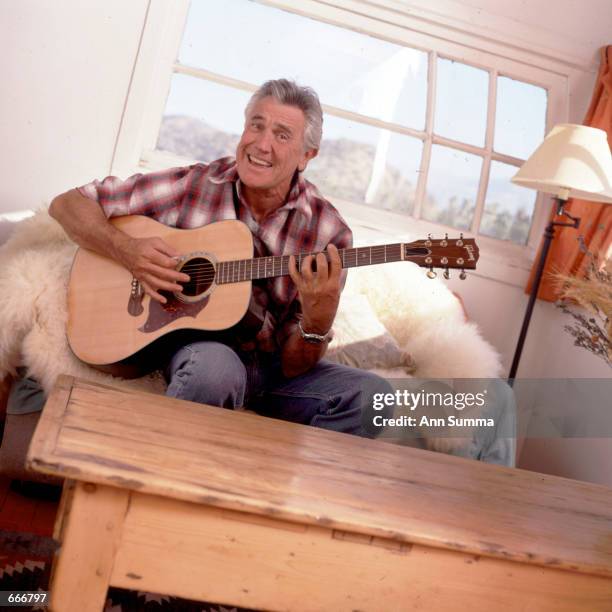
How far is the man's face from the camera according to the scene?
89.6 inches

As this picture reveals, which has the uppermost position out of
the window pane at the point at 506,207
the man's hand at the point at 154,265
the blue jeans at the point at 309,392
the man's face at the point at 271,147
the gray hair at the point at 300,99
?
the window pane at the point at 506,207

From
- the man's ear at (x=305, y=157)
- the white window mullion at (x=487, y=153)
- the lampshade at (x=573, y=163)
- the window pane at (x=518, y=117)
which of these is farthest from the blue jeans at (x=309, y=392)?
the window pane at (x=518, y=117)

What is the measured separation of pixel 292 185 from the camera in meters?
2.38

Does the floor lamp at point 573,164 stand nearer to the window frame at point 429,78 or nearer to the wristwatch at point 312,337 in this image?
the window frame at point 429,78

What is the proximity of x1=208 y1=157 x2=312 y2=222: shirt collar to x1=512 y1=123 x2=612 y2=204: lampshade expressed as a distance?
1168 millimetres

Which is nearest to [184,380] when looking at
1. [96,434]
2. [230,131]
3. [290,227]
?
[290,227]

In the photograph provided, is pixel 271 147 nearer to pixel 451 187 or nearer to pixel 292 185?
pixel 292 185

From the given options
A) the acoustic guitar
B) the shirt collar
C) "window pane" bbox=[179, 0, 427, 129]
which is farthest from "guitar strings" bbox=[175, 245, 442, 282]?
"window pane" bbox=[179, 0, 427, 129]

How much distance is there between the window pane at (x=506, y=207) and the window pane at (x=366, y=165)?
0.37 meters

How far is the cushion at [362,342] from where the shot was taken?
2.85 metres

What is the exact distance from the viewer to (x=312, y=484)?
1.29m

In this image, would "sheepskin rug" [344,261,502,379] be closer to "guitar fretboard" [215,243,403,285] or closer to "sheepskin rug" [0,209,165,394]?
"guitar fretboard" [215,243,403,285]

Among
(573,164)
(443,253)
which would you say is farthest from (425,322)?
(443,253)

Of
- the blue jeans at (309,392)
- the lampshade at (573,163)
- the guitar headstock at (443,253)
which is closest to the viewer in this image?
the guitar headstock at (443,253)
